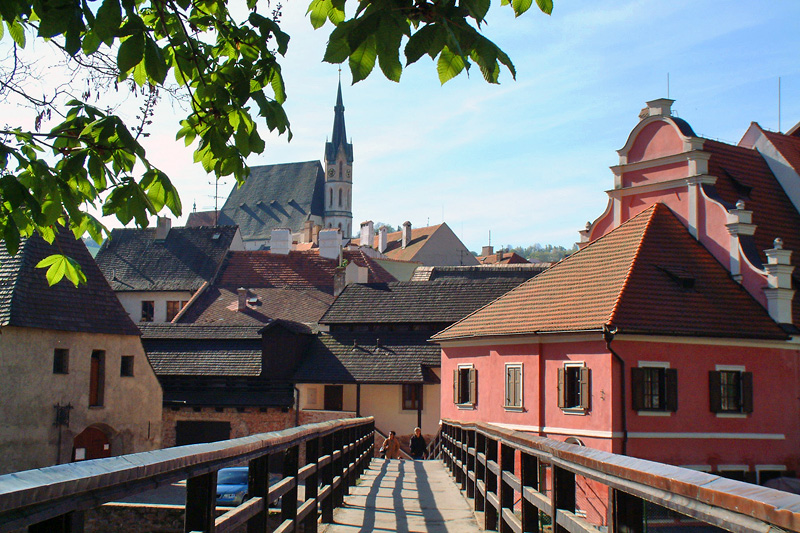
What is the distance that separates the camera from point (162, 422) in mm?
37062

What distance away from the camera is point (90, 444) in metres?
29.5

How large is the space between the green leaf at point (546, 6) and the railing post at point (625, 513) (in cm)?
268

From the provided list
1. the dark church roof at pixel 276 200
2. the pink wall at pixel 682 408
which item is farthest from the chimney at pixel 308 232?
the pink wall at pixel 682 408

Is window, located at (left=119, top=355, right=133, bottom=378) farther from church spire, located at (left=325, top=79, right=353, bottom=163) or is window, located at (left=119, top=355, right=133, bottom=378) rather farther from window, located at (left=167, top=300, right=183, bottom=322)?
church spire, located at (left=325, top=79, right=353, bottom=163)

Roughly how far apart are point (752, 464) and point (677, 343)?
13.8 feet

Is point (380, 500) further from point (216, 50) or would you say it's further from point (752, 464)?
point (752, 464)

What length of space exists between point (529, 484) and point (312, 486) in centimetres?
260

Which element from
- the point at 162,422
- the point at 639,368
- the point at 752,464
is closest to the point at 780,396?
the point at 752,464

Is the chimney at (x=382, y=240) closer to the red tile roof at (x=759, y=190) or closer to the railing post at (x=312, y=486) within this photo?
the red tile roof at (x=759, y=190)

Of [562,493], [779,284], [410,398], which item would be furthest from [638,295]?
[562,493]

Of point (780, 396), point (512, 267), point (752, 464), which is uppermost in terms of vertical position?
point (512, 267)

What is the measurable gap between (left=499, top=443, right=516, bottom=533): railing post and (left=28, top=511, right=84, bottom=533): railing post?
4819 millimetres

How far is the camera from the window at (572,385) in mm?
25562

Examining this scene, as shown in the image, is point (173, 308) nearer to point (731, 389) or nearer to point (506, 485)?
point (731, 389)
